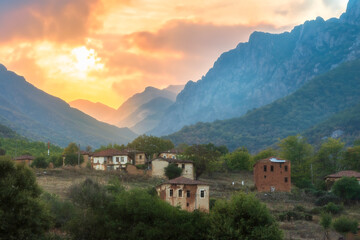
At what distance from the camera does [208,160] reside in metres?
98.0

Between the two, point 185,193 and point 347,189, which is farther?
point 347,189

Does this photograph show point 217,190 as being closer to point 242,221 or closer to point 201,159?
point 201,159

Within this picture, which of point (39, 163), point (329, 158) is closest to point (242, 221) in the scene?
point (39, 163)

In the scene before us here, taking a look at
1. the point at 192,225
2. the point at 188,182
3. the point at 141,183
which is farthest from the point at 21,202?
the point at 141,183

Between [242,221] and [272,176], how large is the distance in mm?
45143

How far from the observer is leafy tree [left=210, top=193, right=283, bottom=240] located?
1772 inches

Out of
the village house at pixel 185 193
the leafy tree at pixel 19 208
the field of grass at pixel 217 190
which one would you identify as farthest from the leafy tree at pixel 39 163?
the leafy tree at pixel 19 208

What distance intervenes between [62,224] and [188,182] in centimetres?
1941

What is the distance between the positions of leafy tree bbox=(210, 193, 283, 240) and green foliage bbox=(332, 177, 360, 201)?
39.7 m

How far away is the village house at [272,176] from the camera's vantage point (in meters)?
89.6

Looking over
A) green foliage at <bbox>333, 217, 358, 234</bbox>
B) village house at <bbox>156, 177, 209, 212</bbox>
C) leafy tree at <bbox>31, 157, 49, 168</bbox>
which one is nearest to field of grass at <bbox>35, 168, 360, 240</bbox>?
green foliage at <bbox>333, 217, 358, 234</bbox>

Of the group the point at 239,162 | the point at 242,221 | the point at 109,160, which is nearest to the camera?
the point at 242,221

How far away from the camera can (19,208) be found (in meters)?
42.0

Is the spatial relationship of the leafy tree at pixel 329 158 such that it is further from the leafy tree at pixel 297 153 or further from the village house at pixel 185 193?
the village house at pixel 185 193
